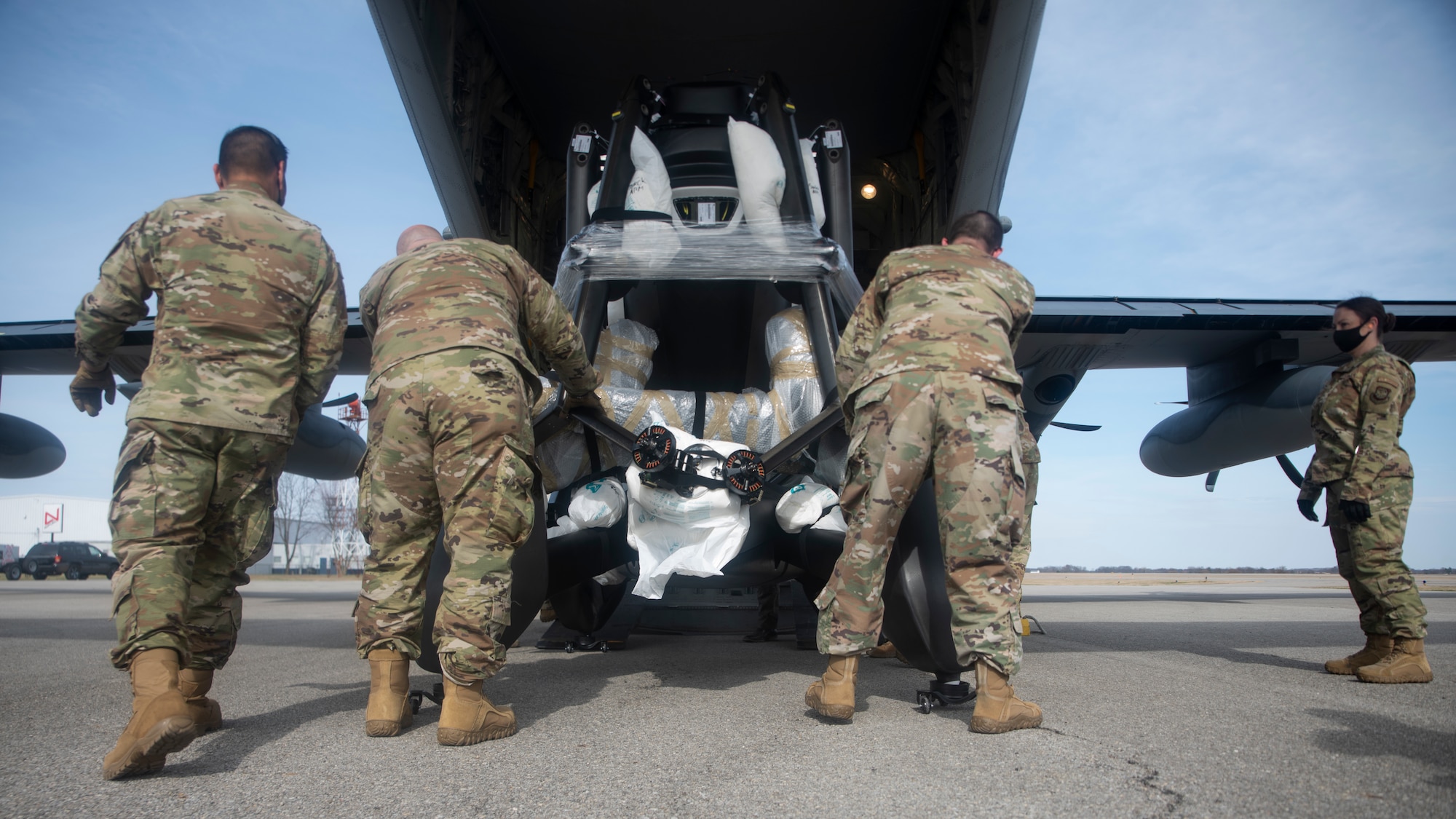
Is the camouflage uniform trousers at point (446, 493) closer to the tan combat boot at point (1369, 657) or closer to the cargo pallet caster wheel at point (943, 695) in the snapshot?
the cargo pallet caster wheel at point (943, 695)

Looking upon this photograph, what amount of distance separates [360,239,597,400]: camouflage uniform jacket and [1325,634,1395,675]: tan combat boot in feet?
11.8

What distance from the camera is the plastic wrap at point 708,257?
3.54 metres

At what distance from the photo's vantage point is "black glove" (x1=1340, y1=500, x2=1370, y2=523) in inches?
144

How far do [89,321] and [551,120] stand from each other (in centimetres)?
406

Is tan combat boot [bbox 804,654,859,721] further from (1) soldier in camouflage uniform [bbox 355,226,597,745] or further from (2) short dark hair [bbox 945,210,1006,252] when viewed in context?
(2) short dark hair [bbox 945,210,1006,252]

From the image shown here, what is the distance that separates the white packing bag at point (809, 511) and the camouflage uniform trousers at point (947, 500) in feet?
1.50

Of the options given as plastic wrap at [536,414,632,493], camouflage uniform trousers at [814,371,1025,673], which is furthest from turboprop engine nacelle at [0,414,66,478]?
camouflage uniform trousers at [814,371,1025,673]

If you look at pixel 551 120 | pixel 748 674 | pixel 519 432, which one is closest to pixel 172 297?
pixel 519 432

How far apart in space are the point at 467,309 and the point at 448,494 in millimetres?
611

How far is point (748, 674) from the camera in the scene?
3.65 meters

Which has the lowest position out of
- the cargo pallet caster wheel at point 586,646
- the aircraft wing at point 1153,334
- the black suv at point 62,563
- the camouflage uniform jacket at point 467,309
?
the black suv at point 62,563

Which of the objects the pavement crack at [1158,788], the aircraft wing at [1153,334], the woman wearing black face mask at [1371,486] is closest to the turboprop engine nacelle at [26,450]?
the aircraft wing at [1153,334]

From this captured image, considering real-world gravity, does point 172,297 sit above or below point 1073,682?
above

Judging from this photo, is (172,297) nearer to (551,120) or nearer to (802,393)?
(802,393)
